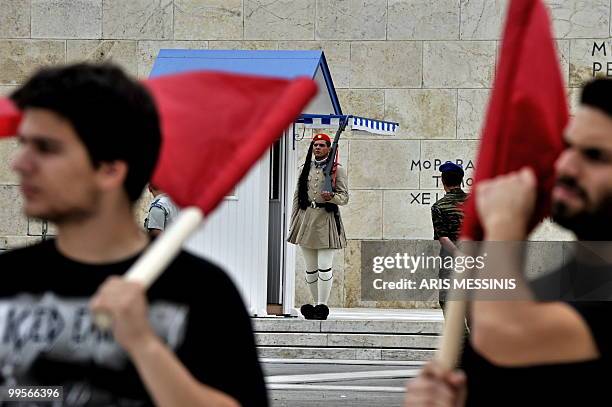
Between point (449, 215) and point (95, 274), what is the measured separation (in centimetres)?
887

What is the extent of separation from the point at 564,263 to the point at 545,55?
16.1 inches

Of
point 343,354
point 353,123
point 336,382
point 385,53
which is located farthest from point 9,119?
point 385,53

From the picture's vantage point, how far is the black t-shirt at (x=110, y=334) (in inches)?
106

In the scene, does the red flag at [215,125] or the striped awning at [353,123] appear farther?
the striped awning at [353,123]

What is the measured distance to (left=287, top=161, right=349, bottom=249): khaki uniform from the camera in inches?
574

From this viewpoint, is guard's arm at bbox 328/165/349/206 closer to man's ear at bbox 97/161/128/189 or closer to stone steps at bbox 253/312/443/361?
stone steps at bbox 253/312/443/361

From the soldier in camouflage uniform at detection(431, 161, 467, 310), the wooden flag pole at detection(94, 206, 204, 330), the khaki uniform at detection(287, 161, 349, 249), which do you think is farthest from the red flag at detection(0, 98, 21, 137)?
the khaki uniform at detection(287, 161, 349, 249)

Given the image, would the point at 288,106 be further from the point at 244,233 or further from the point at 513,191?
the point at 244,233

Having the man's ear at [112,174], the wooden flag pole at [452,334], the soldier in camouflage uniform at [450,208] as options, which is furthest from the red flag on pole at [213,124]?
the soldier in camouflage uniform at [450,208]

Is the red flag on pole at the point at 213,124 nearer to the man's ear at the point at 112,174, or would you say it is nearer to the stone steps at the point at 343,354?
the man's ear at the point at 112,174

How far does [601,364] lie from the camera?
254 cm

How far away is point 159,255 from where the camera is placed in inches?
94.8

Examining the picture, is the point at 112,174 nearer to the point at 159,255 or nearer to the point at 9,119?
the point at 9,119

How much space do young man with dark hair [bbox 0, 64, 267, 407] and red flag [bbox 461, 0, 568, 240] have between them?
0.53 meters
